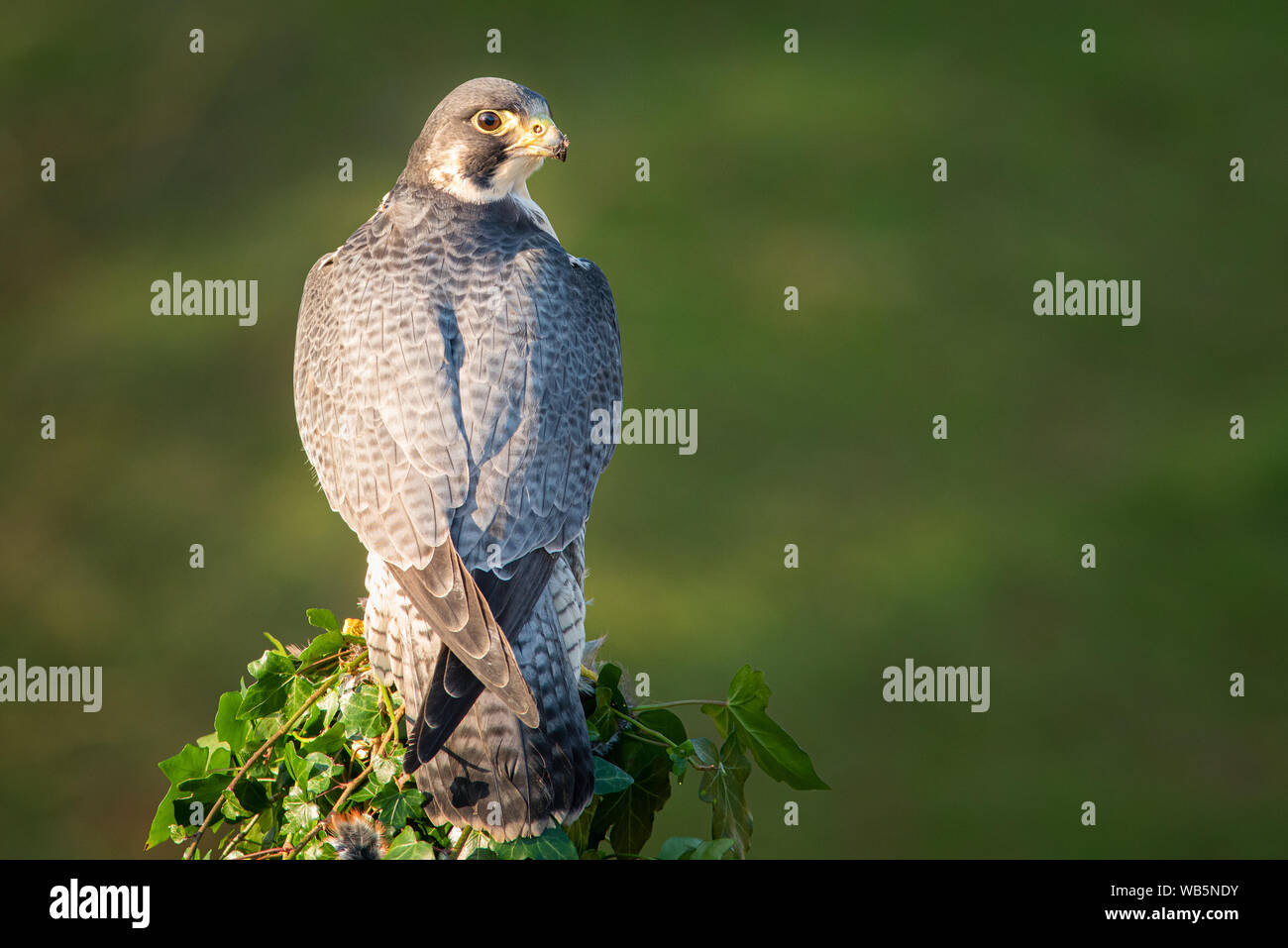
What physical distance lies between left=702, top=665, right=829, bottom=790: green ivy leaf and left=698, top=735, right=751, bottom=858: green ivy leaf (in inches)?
0.8

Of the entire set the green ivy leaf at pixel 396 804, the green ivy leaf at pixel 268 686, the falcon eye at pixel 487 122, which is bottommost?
the green ivy leaf at pixel 396 804

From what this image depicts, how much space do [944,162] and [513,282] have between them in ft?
17.3

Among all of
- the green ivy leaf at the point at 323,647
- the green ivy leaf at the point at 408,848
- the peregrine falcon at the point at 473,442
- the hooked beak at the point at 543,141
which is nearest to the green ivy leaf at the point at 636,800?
the peregrine falcon at the point at 473,442

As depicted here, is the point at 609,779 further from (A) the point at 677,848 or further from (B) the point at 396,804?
(B) the point at 396,804

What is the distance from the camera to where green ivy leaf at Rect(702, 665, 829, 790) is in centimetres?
175

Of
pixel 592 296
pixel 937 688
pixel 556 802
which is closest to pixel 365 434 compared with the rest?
pixel 592 296

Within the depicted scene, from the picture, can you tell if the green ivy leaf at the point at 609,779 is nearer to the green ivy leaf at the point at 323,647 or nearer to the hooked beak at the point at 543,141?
the green ivy leaf at the point at 323,647

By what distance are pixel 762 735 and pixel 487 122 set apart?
43.7 inches

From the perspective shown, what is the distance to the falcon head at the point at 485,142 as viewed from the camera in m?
2.17

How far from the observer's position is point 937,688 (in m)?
5.33

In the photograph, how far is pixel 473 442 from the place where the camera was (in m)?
1.92

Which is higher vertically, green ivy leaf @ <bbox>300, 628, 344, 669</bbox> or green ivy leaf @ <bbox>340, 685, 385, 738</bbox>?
green ivy leaf @ <bbox>300, 628, 344, 669</bbox>

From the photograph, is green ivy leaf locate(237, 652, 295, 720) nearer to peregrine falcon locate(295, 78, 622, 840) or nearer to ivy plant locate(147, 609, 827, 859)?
ivy plant locate(147, 609, 827, 859)

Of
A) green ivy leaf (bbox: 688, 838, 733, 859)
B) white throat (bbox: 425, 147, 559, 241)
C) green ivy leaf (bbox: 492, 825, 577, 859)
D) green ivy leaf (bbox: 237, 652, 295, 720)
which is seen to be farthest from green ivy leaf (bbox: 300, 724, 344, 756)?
white throat (bbox: 425, 147, 559, 241)
